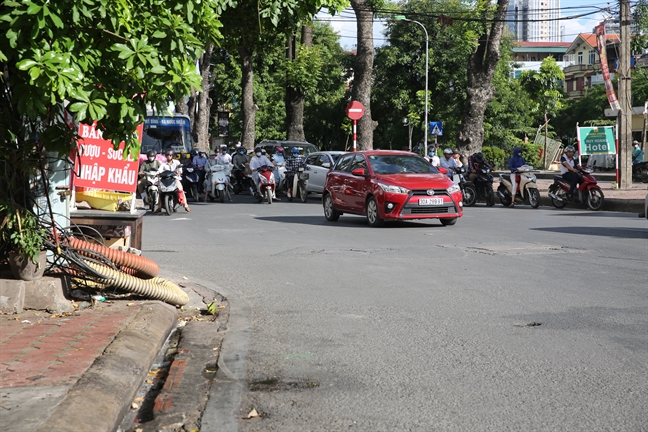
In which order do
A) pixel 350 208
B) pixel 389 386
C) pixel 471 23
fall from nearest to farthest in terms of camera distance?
1. pixel 389 386
2. pixel 350 208
3. pixel 471 23

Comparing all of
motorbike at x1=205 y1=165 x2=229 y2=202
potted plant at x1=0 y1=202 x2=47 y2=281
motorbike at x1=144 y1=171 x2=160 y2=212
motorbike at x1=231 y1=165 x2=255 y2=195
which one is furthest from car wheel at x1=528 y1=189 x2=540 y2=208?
potted plant at x1=0 y1=202 x2=47 y2=281

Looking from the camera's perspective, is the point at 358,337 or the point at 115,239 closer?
the point at 358,337

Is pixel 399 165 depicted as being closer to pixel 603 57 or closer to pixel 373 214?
pixel 373 214

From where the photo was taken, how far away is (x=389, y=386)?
535 centimetres

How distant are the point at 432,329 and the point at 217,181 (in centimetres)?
2100

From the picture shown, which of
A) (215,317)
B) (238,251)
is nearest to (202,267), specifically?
(238,251)

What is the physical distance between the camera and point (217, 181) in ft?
90.7

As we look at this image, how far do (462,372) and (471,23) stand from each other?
156 feet

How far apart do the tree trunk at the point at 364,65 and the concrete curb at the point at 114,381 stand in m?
25.0

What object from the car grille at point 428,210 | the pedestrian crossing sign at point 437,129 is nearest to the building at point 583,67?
the pedestrian crossing sign at point 437,129

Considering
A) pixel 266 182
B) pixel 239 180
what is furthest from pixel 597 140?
pixel 239 180

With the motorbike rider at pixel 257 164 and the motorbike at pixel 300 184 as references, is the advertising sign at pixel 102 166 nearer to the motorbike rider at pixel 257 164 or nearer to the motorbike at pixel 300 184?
the motorbike rider at pixel 257 164

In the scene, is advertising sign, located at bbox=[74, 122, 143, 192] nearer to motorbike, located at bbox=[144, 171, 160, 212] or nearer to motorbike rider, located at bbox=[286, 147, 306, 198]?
motorbike, located at bbox=[144, 171, 160, 212]

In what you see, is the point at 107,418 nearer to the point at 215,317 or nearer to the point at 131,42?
the point at 131,42
